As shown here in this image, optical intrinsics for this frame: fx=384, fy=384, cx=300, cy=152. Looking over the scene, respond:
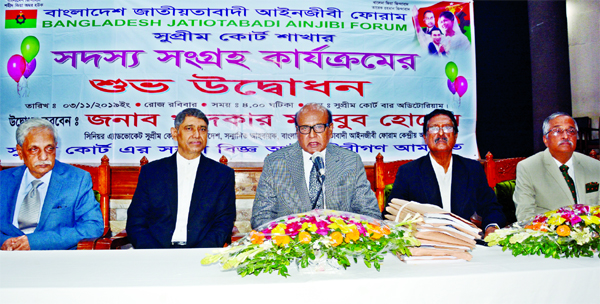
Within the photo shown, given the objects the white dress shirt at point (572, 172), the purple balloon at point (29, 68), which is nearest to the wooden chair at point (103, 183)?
the purple balloon at point (29, 68)

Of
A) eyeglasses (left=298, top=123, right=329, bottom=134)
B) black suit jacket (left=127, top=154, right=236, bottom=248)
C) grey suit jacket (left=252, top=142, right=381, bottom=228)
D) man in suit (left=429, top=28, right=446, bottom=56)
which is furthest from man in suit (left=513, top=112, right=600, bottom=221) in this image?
black suit jacket (left=127, top=154, right=236, bottom=248)

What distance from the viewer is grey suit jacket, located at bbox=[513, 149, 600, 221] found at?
2.62 meters

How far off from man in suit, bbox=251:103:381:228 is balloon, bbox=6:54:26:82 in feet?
10.3

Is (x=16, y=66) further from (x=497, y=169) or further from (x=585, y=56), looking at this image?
(x=585, y=56)

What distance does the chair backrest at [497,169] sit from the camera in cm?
356

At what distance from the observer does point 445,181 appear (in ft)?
8.66

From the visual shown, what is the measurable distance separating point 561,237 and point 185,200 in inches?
79.3

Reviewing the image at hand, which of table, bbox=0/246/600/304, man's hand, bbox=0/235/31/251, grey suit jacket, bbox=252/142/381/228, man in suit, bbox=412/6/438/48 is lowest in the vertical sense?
man's hand, bbox=0/235/31/251

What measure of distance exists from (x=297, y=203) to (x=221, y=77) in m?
2.26

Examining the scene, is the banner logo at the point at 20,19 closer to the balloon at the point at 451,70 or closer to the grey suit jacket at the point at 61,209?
the grey suit jacket at the point at 61,209

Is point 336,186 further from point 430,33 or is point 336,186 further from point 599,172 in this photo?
point 430,33

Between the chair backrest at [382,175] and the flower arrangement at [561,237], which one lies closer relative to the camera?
the flower arrangement at [561,237]

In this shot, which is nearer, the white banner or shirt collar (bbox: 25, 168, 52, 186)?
shirt collar (bbox: 25, 168, 52, 186)

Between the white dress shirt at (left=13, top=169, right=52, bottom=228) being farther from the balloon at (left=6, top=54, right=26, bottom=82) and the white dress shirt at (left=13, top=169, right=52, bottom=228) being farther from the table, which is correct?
the balloon at (left=6, top=54, right=26, bottom=82)
